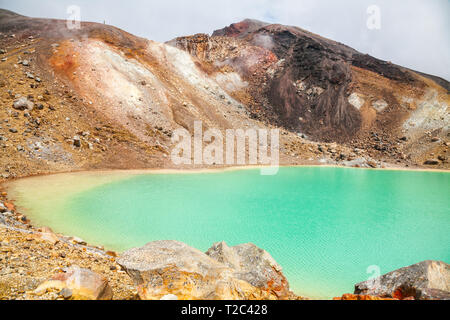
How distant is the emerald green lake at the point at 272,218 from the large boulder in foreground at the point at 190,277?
226 cm

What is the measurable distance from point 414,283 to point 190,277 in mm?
4383

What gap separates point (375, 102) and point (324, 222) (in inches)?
1710

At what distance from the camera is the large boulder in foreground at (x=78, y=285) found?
12.6ft

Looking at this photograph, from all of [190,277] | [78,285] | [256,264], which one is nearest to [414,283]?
[256,264]

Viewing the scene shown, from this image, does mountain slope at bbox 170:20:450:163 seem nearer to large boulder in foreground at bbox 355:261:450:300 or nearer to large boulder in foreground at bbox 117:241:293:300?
large boulder in foreground at bbox 355:261:450:300

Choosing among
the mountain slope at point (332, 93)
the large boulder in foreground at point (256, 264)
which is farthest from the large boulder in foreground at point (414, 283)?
the mountain slope at point (332, 93)

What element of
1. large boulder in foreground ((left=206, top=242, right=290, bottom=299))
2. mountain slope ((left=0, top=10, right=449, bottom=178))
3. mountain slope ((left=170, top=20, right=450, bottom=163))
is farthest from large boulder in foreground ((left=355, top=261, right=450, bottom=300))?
mountain slope ((left=170, top=20, right=450, bottom=163))

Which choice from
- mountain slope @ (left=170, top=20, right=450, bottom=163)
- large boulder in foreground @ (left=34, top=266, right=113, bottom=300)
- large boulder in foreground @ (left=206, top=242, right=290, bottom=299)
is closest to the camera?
large boulder in foreground @ (left=34, top=266, right=113, bottom=300)

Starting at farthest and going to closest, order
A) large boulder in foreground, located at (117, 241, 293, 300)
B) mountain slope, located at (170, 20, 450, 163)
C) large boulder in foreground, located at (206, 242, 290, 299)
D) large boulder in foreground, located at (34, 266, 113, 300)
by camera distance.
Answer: mountain slope, located at (170, 20, 450, 163), large boulder in foreground, located at (206, 242, 290, 299), large boulder in foreground, located at (117, 241, 293, 300), large boulder in foreground, located at (34, 266, 113, 300)

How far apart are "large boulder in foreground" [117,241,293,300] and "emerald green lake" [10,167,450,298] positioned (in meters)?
2.26

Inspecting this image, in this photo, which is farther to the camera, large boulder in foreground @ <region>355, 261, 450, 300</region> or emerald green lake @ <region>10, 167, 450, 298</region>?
emerald green lake @ <region>10, 167, 450, 298</region>

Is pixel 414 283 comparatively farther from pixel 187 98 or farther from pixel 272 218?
pixel 187 98

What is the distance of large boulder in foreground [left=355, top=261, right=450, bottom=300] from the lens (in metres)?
5.00

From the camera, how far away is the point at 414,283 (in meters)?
5.17
